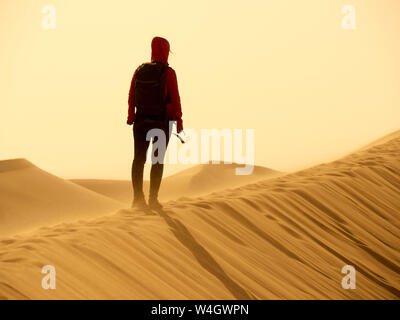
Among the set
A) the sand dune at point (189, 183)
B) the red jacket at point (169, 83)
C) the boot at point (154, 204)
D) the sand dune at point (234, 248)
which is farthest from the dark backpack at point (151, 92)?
the sand dune at point (189, 183)

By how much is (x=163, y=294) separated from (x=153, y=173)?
1.60m

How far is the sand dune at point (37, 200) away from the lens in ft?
22.5

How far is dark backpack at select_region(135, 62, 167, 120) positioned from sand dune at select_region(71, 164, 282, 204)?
4.83m

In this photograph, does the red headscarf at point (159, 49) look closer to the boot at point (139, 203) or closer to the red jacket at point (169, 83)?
the red jacket at point (169, 83)

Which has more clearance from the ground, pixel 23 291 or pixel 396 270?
pixel 23 291

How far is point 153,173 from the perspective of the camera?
17.6 ft

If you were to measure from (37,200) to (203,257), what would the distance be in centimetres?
374

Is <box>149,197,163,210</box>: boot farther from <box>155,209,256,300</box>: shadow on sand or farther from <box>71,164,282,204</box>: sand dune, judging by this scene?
<box>71,164,282,204</box>: sand dune

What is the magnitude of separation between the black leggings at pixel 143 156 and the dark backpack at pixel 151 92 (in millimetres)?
81

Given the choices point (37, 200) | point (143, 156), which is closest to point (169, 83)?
point (143, 156)

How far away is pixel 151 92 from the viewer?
17.1ft
